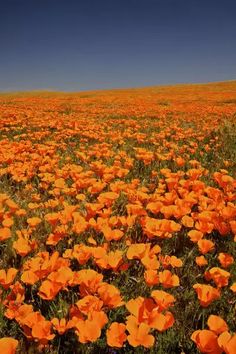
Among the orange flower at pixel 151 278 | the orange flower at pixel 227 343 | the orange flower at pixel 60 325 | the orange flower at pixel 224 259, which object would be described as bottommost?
the orange flower at pixel 60 325

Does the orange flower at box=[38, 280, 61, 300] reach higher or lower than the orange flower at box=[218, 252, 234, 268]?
higher

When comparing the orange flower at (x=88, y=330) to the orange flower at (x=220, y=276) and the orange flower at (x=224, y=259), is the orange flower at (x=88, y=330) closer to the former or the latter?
the orange flower at (x=220, y=276)

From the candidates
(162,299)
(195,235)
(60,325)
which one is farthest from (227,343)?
(195,235)

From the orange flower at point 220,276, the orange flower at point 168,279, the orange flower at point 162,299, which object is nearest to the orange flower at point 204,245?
the orange flower at point 220,276

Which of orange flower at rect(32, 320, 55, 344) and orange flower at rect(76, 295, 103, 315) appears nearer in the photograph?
orange flower at rect(32, 320, 55, 344)

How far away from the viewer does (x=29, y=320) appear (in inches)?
73.2

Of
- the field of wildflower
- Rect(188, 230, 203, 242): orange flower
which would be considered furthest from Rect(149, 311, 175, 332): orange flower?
Rect(188, 230, 203, 242): orange flower

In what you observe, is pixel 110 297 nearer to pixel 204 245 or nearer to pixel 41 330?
pixel 41 330

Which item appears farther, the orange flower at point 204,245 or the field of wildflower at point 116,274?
the orange flower at point 204,245

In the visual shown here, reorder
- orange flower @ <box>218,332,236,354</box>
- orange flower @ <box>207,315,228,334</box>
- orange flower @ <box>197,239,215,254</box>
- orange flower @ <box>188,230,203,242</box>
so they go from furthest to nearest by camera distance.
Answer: orange flower @ <box>188,230,203,242</box>, orange flower @ <box>197,239,215,254</box>, orange flower @ <box>207,315,228,334</box>, orange flower @ <box>218,332,236,354</box>

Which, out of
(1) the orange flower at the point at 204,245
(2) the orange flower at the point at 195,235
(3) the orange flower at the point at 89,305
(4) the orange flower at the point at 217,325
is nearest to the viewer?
(4) the orange flower at the point at 217,325

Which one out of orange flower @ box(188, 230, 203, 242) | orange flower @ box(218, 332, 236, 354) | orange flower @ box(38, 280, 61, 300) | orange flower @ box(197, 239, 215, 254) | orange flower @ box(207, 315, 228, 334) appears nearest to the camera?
orange flower @ box(218, 332, 236, 354)

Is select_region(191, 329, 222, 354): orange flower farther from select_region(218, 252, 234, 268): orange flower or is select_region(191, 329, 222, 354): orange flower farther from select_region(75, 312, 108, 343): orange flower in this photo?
select_region(218, 252, 234, 268): orange flower

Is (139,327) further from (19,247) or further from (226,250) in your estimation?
(226,250)
